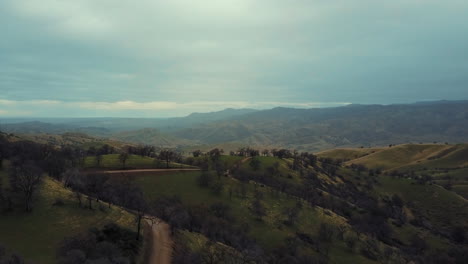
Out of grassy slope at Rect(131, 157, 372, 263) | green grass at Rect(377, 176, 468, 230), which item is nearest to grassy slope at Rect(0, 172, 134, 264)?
grassy slope at Rect(131, 157, 372, 263)

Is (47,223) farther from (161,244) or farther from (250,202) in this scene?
(250,202)

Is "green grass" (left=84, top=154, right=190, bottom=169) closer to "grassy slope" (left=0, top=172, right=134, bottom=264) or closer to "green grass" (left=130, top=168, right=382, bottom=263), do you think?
"green grass" (left=130, top=168, right=382, bottom=263)

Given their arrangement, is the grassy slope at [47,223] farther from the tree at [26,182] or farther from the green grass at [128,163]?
the green grass at [128,163]

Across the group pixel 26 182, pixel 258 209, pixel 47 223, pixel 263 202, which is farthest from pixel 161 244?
pixel 263 202

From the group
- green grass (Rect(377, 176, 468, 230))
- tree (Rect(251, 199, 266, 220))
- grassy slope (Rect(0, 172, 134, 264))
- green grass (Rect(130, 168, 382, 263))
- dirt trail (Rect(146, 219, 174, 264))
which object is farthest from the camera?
green grass (Rect(377, 176, 468, 230))

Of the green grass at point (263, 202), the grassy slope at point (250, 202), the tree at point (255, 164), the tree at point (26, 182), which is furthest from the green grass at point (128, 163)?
the tree at point (26, 182)

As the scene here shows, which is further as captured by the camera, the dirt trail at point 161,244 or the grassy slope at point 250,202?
the grassy slope at point 250,202
